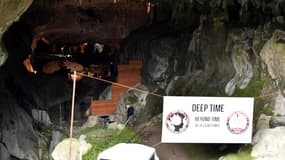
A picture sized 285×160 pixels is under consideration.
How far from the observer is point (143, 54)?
48.4ft

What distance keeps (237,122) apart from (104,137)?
424 cm

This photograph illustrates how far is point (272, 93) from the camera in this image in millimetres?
10016

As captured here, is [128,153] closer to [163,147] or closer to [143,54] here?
[163,147]

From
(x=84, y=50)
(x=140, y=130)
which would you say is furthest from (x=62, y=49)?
(x=140, y=130)

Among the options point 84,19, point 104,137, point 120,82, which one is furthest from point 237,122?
point 84,19

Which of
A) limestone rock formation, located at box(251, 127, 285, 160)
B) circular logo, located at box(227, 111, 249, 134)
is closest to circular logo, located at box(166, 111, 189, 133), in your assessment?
circular logo, located at box(227, 111, 249, 134)

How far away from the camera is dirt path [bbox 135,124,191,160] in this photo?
33.1ft

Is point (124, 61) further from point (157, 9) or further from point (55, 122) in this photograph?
point (55, 122)

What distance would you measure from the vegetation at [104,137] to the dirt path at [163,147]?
27cm

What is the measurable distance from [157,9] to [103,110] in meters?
4.23

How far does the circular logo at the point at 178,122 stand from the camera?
8.36 metres

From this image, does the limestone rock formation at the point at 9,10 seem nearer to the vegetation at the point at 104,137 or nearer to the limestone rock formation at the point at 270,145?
the vegetation at the point at 104,137

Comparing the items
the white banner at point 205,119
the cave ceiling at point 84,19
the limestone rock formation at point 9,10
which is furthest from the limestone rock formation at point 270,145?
the cave ceiling at point 84,19

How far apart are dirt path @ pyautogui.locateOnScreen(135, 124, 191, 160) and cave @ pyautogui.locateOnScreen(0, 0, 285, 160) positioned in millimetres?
789
